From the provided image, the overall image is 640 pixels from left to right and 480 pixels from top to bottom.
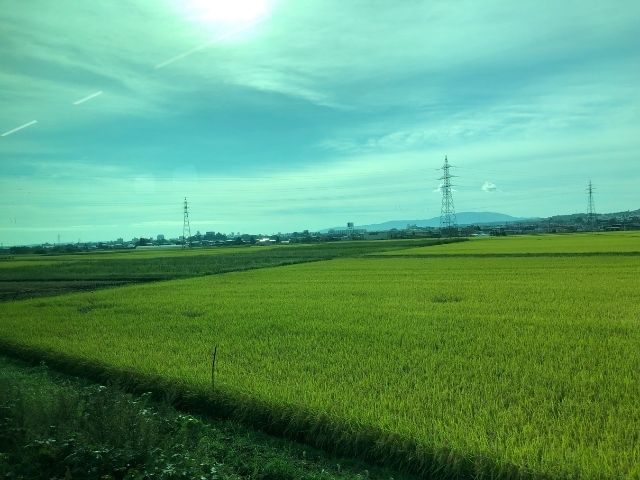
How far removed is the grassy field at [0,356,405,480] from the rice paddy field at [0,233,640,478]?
1.12ft

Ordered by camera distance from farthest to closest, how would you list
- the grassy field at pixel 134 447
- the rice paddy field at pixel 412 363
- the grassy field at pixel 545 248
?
1. the grassy field at pixel 545 248
2. the rice paddy field at pixel 412 363
3. the grassy field at pixel 134 447

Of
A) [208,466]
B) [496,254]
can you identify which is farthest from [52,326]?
[496,254]

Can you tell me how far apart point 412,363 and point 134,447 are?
405 centimetres

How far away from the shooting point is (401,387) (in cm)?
605

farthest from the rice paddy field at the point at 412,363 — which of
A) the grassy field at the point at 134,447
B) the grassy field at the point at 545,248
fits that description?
the grassy field at the point at 545,248

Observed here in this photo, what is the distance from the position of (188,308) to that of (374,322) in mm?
6076

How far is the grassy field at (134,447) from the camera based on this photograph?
434 centimetres

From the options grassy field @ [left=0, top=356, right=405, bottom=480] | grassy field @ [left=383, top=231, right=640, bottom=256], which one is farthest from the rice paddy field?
grassy field @ [left=383, top=231, right=640, bottom=256]

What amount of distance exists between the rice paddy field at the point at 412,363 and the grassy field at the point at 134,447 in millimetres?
342

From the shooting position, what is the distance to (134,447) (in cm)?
473

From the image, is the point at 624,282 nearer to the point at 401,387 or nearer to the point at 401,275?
the point at 401,275

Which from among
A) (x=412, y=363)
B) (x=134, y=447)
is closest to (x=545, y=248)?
(x=412, y=363)

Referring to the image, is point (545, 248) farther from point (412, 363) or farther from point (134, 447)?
point (134, 447)

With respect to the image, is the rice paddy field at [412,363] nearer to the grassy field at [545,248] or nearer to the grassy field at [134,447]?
the grassy field at [134,447]
